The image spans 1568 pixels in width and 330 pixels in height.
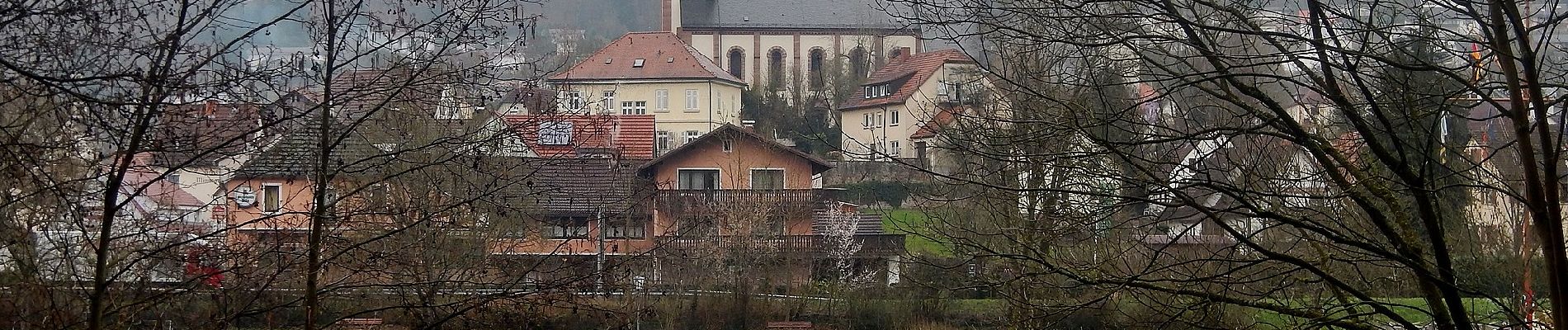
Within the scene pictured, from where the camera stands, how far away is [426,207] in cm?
809

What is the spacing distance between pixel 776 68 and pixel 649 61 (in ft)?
52.6

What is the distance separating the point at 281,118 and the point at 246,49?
0.41 metres

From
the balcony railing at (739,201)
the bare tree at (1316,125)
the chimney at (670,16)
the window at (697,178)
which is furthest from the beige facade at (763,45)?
the bare tree at (1316,125)

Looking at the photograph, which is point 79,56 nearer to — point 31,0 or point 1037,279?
point 31,0

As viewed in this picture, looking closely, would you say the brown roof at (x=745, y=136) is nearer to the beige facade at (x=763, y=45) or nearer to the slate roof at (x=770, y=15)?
the beige facade at (x=763, y=45)

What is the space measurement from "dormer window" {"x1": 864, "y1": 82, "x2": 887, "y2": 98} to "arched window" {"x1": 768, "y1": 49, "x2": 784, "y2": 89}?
8.19 metres

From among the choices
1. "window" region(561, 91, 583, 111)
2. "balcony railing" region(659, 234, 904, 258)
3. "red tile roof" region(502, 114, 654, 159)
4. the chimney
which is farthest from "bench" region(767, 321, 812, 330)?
the chimney

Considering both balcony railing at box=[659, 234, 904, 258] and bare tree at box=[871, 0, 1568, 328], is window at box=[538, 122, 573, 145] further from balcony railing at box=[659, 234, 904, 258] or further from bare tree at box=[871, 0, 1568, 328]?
balcony railing at box=[659, 234, 904, 258]

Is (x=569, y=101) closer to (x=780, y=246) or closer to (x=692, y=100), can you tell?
(x=780, y=246)

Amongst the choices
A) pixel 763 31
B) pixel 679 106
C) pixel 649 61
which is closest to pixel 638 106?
pixel 679 106

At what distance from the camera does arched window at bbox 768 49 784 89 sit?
207ft

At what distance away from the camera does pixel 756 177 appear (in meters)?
26.9

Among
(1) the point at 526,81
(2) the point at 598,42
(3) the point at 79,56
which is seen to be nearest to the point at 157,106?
(3) the point at 79,56

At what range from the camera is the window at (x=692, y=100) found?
2165 inches
